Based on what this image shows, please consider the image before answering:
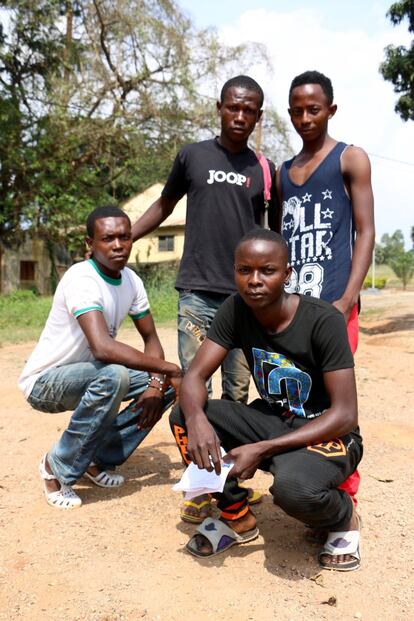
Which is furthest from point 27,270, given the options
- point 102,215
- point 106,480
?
point 102,215

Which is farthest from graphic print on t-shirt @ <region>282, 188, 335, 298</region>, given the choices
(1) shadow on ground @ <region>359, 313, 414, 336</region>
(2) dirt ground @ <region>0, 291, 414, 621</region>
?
(1) shadow on ground @ <region>359, 313, 414, 336</region>

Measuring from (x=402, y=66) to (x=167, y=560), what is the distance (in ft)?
33.7

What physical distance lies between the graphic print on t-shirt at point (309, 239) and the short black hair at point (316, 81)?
44 cm

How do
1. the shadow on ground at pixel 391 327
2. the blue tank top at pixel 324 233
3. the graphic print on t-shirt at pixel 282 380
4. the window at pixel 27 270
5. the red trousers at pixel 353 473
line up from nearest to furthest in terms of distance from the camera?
1. the graphic print on t-shirt at pixel 282 380
2. the red trousers at pixel 353 473
3. the blue tank top at pixel 324 233
4. the shadow on ground at pixel 391 327
5. the window at pixel 27 270

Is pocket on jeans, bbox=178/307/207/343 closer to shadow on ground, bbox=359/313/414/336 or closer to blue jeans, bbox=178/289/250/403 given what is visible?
blue jeans, bbox=178/289/250/403

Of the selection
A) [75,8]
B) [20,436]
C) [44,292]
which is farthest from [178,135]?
[20,436]

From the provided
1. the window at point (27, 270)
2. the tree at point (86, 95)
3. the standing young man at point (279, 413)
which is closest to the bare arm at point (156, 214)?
the standing young man at point (279, 413)

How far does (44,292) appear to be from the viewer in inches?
855

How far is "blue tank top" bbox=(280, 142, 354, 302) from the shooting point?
2.73 m

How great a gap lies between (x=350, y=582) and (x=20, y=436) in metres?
2.69

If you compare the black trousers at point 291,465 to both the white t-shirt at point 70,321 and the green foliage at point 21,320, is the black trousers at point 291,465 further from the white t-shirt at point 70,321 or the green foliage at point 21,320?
the green foliage at point 21,320

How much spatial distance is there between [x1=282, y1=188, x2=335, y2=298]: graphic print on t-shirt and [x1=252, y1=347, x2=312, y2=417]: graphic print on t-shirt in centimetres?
40

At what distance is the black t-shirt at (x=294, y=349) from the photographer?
2.39m

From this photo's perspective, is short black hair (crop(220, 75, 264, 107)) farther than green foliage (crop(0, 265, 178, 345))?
No
